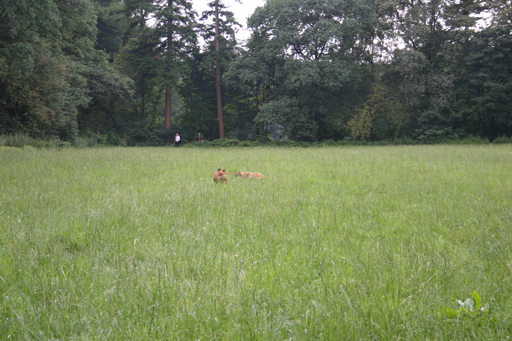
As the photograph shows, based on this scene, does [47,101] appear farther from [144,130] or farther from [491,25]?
[491,25]

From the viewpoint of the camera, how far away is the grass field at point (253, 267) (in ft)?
5.74

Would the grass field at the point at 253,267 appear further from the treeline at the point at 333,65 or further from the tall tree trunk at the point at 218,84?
the tall tree trunk at the point at 218,84

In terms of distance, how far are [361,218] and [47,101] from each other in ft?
65.3

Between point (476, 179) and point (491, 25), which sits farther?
point (491, 25)

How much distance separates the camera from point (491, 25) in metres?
27.1

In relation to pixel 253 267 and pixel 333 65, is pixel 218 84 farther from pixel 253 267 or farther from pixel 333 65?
pixel 253 267

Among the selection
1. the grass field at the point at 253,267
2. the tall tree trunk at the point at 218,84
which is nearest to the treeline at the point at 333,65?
the tall tree trunk at the point at 218,84

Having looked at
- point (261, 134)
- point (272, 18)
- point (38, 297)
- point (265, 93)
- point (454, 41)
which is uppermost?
point (272, 18)

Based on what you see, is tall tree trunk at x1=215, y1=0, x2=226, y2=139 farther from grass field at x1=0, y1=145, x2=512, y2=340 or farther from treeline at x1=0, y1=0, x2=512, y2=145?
grass field at x1=0, y1=145, x2=512, y2=340

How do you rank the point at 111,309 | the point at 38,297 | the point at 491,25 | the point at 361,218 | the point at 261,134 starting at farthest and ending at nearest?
the point at 261,134 → the point at 491,25 → the point at 361,218 → the point at 38,297 → the point at 111,309

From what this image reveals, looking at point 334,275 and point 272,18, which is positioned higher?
point 272,18

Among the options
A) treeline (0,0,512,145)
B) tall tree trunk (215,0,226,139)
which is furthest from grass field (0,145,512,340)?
tall tree trunk (215,0,226,139)

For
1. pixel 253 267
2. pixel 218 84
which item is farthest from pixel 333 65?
pixel 253 267

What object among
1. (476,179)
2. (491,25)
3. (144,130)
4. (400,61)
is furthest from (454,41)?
(144,130)
